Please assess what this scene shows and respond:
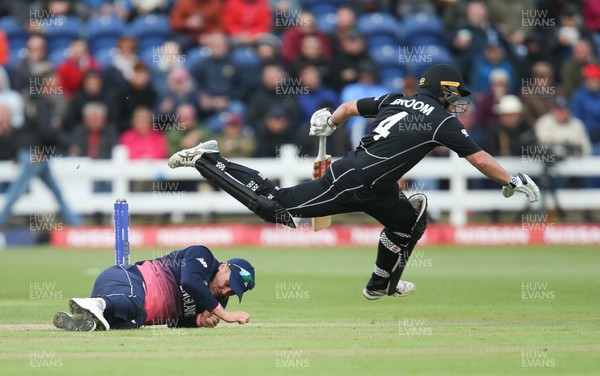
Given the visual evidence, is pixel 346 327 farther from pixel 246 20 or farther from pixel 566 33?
pixel 566 33

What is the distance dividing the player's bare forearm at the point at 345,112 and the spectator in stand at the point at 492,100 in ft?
34.4

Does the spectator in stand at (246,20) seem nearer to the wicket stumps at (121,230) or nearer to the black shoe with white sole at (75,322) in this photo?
the wicket stumps at (121,230)

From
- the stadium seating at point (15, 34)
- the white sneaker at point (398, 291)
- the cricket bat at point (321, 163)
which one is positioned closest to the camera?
the cricket bat at point (321, 163)

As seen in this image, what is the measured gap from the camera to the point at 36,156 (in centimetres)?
2186

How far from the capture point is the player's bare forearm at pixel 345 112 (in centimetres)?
1233

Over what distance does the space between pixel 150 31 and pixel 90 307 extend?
49.6ft

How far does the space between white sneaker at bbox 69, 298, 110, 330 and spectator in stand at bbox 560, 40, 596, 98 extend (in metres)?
15.2

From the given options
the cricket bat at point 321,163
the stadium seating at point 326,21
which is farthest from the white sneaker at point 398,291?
the stadium seating at point 326,21

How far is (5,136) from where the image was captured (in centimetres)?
2253

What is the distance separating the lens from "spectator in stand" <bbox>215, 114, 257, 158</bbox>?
72.7 ft

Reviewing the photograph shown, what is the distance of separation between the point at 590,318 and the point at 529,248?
9319 mm

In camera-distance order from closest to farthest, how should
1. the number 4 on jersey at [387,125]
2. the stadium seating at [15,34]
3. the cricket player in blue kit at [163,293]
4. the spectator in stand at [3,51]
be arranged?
the cricket player in blue kit at [163,293] < the number 4 on jersey at [387,125] < the spectator in stand at [3,51] < the stadium seating at [15,34]

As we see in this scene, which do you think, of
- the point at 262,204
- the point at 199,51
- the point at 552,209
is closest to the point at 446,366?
the point at 262,204

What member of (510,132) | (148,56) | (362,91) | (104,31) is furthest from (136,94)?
(510,132)
